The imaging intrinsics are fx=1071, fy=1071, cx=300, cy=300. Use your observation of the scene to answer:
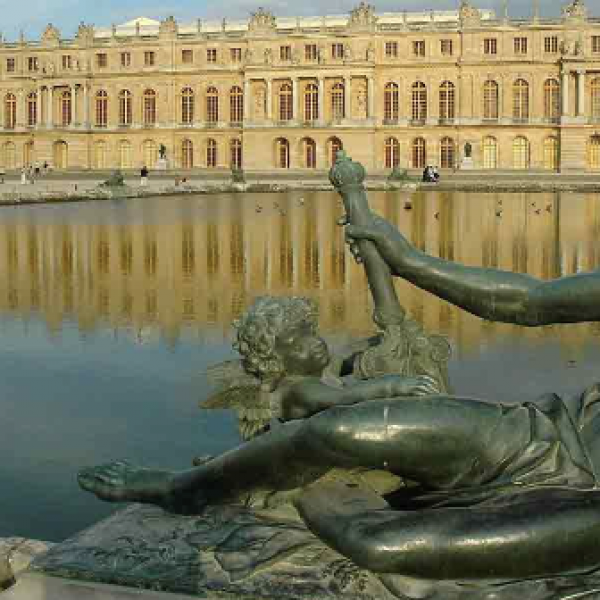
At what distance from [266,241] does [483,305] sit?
1430 cm

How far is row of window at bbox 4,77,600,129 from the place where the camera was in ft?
200

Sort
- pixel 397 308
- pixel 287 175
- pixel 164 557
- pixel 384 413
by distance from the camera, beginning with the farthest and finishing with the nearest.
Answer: pixel 287 175
pixel 397 308
pixel 164 557
pixel 384 413

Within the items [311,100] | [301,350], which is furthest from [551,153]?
[301,350]

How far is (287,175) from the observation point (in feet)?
185

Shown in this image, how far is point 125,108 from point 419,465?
6710cm

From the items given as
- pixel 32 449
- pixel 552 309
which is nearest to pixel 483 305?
pixel 552 309

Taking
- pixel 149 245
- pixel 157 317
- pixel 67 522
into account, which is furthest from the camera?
pixel 149 245

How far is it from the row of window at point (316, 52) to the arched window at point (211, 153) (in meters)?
4.90

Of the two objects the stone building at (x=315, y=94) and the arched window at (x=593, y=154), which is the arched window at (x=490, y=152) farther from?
the arched window at (x=593, y=154)

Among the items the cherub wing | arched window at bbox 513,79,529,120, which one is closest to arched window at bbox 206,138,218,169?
arched window at bbox 513,79,529,120

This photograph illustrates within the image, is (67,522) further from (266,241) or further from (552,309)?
(266,241)

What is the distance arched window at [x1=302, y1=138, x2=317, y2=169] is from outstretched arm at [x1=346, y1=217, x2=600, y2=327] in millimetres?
60345

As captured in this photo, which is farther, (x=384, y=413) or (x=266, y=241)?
(x=266, y=241)

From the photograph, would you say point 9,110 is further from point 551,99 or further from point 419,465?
point 419,465
